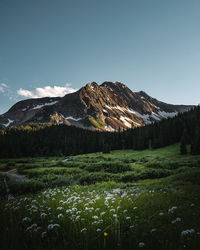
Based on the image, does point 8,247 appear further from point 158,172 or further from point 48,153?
point 48,153

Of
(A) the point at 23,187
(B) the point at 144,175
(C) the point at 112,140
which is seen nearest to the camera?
(A) the point at 23,187

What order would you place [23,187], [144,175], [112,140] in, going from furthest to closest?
[112,140] → [144,175] → [23,187]

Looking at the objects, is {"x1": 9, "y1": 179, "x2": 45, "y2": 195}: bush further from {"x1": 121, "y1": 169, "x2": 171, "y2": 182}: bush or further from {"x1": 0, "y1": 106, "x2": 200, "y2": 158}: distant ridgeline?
{"x1": 0, "y1": 106, "x2": 200, "y2": 158}: distant ridgeline

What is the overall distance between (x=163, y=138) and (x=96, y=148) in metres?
49.6

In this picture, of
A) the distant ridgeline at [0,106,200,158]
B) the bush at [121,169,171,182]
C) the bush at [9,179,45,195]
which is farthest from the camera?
the distant ridgeline at [0,106,200,158]

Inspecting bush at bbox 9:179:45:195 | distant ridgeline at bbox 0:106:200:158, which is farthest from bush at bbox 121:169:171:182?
distant ridgeline at bbox 0:106:200:158

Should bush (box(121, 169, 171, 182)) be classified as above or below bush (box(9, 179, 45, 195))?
below

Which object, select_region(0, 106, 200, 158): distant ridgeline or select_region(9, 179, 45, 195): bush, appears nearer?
select_region(9, 179, 45, 195): bush

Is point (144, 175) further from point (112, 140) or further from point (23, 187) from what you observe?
point (112, 140)

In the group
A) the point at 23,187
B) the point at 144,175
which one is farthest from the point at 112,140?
the point at 23,187

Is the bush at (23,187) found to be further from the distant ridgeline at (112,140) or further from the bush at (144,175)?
the distant ridgeline at (112,140)

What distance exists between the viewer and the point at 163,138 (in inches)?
2758

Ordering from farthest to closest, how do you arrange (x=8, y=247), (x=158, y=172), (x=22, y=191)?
(x=158, y=172), (x=22, y=191), (x=8, y=247)

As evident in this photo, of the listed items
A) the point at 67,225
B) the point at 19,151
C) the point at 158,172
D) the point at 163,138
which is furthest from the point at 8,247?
the point at 19,151
